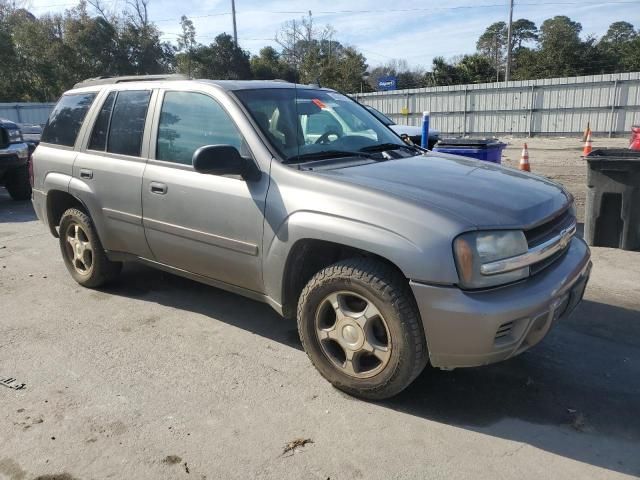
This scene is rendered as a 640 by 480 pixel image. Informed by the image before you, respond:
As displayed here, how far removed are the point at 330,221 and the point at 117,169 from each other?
82.4 inches

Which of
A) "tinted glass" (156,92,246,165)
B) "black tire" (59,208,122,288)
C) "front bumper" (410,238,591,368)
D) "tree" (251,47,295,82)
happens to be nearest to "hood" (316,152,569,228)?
"front bumper" (410,238,591,368)

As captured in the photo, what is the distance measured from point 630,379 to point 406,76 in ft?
183

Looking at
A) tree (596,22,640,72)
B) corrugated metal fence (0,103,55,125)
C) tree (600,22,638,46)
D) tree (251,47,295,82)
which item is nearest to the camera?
corrugated metal fence (0,103,55,125)

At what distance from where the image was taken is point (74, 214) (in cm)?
482

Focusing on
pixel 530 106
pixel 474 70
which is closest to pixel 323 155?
pixel 530 106

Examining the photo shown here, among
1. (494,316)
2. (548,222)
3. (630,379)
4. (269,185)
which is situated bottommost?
(630,379)

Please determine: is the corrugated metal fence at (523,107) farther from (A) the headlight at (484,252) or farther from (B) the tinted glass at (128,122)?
(A) the headlight at (484,252)

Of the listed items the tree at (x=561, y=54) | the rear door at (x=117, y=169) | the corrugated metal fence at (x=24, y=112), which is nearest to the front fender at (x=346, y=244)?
the rear door at (x=117, y=169)

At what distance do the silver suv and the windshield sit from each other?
0.6 inches

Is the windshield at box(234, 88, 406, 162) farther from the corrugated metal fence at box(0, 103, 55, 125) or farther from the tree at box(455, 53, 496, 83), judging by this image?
the tree at box(455, 53, 496, 83)

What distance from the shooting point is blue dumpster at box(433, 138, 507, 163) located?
707 centimetres

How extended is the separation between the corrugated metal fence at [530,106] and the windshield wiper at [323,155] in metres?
21.2

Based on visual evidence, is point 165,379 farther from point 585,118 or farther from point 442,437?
point 585,118

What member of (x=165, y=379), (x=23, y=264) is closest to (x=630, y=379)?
(x=165, y=379)
